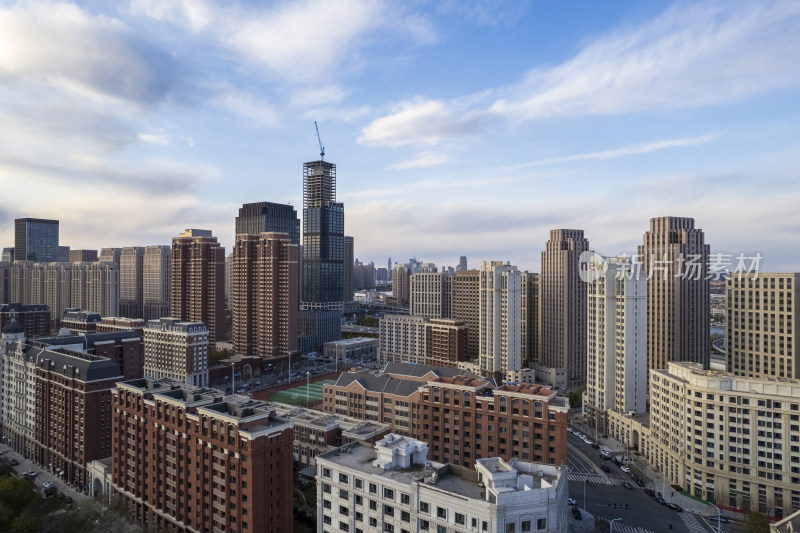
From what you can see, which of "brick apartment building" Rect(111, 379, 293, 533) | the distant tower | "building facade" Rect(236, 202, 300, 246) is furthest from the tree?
"building facade" Rect(236, 202, 300, 246)

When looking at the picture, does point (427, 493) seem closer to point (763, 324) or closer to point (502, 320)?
point (763, 324)

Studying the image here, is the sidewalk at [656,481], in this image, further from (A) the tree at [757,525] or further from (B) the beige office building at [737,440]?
(A) the tree at [757,525]

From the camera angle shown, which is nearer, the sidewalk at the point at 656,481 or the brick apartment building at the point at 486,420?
the brick apartment building at the point at 486,420

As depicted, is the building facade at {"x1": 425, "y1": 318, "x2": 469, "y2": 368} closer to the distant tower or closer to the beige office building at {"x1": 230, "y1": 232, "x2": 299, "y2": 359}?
the beige office building at {"x1": 230, "y1": 232, "x2": 299, "y2": 359}

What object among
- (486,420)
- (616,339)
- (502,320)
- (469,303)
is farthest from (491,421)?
(469,303)

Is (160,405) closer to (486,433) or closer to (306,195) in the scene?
(486,433)

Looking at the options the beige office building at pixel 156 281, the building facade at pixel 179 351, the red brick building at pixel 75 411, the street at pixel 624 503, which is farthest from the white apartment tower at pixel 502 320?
the beige office building at pixel 156 281

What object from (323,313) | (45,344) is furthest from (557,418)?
(323,313)
